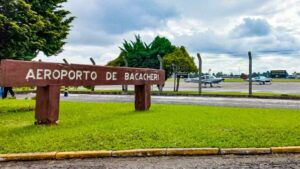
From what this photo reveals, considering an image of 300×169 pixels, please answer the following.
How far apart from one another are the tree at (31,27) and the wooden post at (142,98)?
3.47 meters

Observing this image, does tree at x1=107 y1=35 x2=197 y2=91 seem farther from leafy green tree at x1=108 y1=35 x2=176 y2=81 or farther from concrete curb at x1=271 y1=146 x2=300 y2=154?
concrete curb at x1=271 y1=146 x2=300 y2=154

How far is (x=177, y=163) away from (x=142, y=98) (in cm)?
722

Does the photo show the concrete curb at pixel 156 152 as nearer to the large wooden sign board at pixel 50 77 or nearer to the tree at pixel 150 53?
the large wooden sign board at pixel 50 77

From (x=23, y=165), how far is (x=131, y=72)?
22.2 feet

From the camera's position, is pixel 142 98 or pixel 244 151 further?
pixel 142 98

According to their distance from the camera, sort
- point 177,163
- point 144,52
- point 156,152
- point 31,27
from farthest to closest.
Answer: point 144,52 → point 31,27 → point 156,152 → point 177,163

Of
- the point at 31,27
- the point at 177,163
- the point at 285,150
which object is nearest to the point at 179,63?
the point at 31,27

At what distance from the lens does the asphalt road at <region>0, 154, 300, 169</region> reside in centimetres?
612

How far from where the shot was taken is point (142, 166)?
616 cm

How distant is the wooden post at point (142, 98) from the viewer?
1338 cm

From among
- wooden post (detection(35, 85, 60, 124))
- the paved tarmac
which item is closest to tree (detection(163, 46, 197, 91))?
the paved tarmac

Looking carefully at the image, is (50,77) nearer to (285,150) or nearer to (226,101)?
(285,150)

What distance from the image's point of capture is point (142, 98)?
13.5 metres

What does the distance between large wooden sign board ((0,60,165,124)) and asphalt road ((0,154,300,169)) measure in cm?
250
